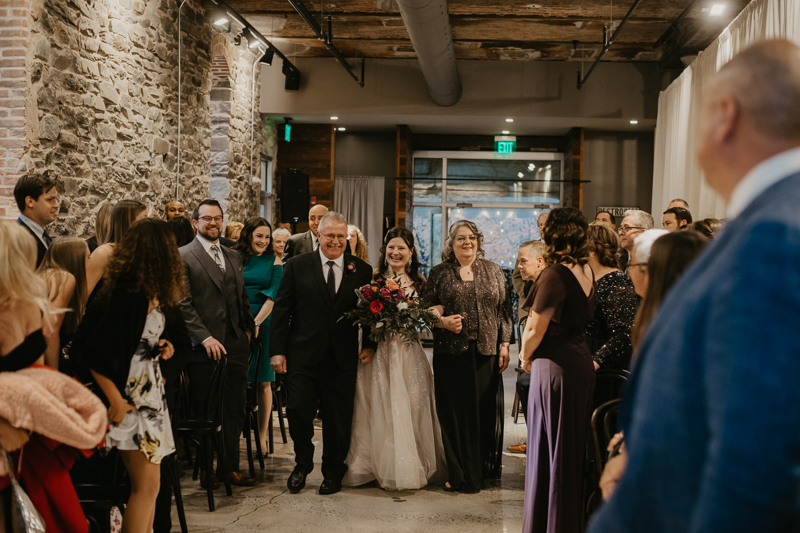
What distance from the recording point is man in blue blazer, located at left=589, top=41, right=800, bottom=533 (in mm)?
650

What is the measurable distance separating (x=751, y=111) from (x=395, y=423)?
3.61 metres

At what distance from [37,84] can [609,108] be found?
822cm

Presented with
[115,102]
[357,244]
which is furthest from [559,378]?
[115,102]

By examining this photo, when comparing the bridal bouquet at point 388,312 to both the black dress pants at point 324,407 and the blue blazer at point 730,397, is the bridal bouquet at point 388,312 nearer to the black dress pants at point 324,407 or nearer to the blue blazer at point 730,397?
the black dress pants at point 324,407

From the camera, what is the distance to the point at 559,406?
3.01m

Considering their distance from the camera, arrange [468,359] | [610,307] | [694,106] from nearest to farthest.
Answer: [610,307], [468,359], [694,106]

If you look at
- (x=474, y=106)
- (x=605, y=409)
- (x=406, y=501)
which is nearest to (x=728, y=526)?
(x=605, y=409)

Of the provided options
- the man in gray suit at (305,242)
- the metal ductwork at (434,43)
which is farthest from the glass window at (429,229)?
the man in gray suit at (305,242)

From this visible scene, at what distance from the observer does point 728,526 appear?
2.15 feet

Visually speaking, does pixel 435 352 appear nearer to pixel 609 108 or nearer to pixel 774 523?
pixel 774 523

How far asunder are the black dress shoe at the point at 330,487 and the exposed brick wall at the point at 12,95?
9.40 feet

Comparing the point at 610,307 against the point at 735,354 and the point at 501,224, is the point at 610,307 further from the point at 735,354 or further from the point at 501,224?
the point at 501,224

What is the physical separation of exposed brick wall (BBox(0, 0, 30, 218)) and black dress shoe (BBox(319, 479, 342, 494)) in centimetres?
287

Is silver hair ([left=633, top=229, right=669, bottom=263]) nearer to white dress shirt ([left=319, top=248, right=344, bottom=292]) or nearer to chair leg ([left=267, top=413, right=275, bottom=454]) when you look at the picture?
white dress shirt ([left=319, top=248, right=344, bottom=292])
